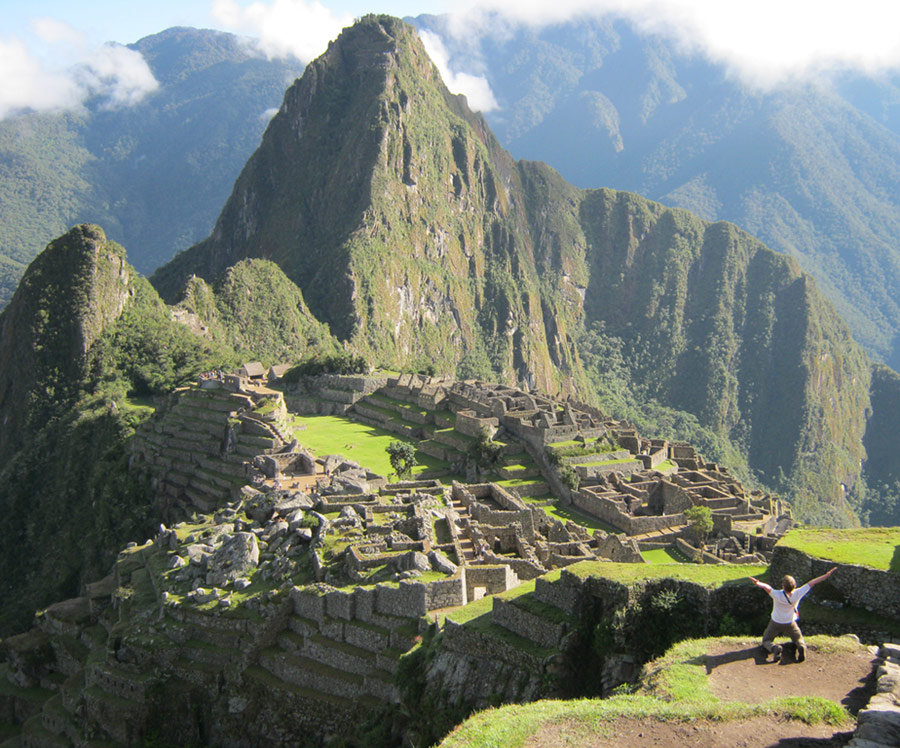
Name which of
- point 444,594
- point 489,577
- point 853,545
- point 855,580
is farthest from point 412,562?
point 855,580

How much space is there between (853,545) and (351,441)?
54.4 meters

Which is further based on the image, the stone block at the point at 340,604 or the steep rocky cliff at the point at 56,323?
the steep rocky cliff at the point at 56,323

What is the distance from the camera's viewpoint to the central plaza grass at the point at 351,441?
64.8m

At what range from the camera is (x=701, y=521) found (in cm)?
5131

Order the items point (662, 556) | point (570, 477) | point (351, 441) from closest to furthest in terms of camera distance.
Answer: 1. point (662, 556)
2. point (570, 477)
3. point (351, 441)

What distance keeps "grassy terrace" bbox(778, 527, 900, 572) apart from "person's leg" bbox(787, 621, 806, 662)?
9.28ft

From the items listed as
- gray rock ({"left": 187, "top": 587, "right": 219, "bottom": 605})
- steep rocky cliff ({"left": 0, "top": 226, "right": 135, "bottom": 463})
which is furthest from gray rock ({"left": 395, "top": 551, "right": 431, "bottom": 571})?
steep rocky cliff ({"left": 0, "top": 226, "right": 135, "bottom": 463})

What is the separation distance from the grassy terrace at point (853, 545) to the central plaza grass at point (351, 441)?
40.7 metres

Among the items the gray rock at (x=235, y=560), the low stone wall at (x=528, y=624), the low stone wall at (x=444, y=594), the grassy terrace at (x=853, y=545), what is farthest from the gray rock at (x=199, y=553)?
the grassy terrace at (x=853, y=545)

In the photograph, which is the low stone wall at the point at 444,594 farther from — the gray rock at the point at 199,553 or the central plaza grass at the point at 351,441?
the central plaza grass at the point at 351,441

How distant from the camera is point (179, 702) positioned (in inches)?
1091

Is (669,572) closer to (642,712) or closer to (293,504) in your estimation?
(642,712)

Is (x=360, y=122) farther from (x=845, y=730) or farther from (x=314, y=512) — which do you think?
(x=845, y=730)

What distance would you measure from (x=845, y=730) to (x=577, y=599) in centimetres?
702
